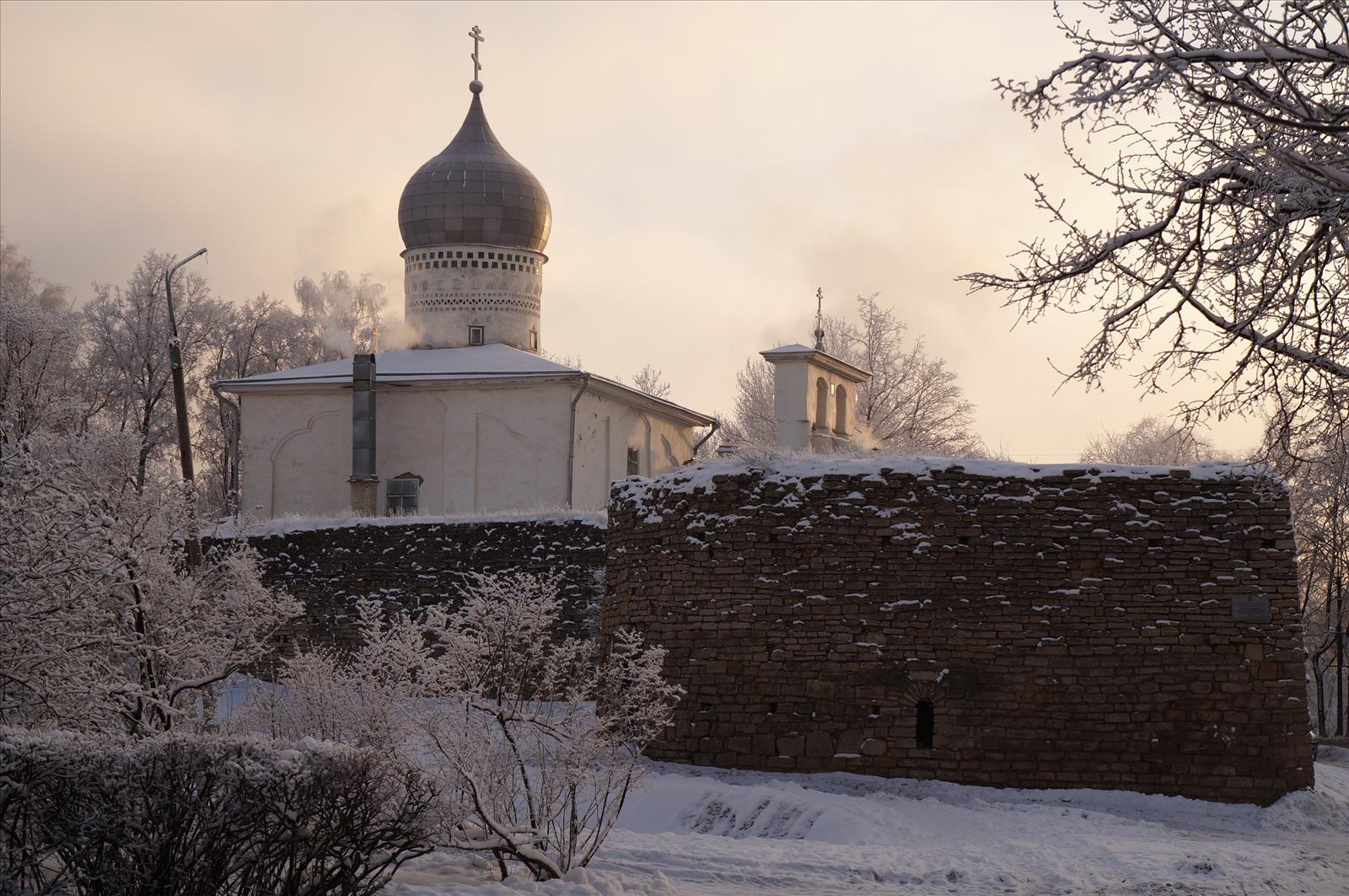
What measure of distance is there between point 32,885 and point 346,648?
13.4m

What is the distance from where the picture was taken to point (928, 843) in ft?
41.1

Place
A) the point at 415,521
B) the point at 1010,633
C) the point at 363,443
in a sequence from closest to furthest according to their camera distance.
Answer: the point at 1010,633 < the point at 415,521 < the point at 363,443

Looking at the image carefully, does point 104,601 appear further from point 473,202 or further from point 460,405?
point 473,202

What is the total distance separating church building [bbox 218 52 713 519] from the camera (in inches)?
1069

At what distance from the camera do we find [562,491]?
2683 cm

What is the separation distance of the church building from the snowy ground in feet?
42.2

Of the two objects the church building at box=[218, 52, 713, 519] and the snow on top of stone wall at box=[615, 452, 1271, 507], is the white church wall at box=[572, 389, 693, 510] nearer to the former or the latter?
the church building at box=[218, 52, 713, 519]

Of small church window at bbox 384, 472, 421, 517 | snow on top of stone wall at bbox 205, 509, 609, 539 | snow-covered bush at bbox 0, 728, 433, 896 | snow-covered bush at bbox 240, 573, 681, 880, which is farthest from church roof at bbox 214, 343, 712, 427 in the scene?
snow-covered bush at bbox 0, 728, 433, 896

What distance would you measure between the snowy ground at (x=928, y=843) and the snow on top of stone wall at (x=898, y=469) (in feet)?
9.27

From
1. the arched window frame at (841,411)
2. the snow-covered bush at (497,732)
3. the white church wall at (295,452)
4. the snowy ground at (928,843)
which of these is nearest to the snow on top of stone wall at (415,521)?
the arched window frame at (841,411)

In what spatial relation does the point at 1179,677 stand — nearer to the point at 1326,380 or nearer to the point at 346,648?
the point at 1326,380

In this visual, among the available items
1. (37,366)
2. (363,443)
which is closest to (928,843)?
(363,443)

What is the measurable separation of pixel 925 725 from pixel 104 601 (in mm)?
7250

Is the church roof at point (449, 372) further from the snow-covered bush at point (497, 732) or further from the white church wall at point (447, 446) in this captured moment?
the snow-covered bush at point (497, 732)
